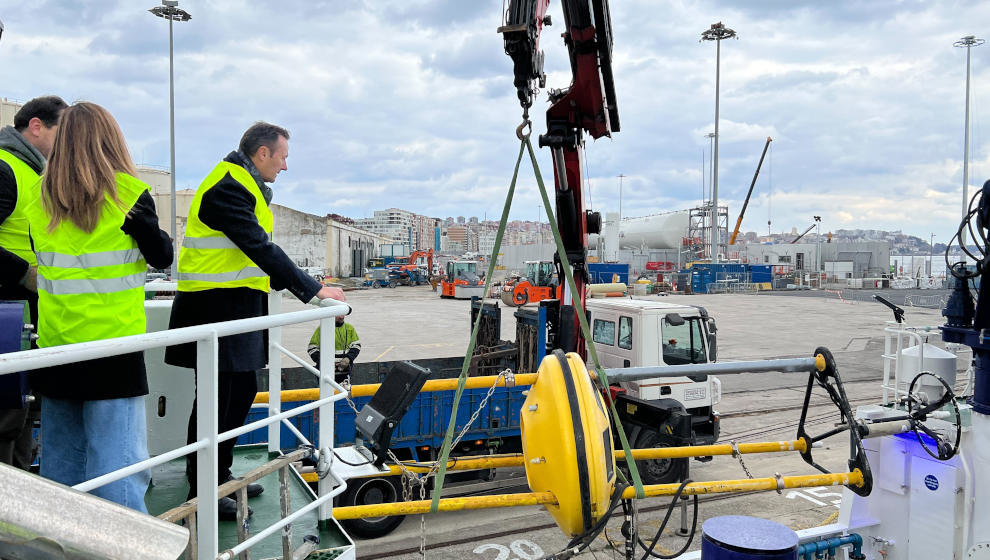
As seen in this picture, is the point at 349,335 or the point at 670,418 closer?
the point at 670,418

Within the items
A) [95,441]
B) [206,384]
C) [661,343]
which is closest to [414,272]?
[661,343]

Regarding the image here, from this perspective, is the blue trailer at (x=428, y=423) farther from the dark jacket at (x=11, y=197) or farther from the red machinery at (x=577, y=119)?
the dark jacket at (x=11, y=197)

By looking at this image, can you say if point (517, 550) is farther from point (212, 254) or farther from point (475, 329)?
point (212, 254)

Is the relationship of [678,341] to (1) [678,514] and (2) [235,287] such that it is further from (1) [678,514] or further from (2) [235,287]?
(2) [235,287]

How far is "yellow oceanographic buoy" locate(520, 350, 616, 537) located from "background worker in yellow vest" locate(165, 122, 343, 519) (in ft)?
3.85

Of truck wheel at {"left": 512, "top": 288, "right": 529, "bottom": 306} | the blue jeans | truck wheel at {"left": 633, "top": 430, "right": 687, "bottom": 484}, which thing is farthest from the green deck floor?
truck wheel at {"left": 512, "top": 288, "right": 529, "bottom": 306}

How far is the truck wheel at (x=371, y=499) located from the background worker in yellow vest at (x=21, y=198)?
169 inches

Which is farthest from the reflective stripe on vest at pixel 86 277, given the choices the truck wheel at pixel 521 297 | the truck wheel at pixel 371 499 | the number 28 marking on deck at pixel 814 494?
→ the truck wheel at pixel 521 297

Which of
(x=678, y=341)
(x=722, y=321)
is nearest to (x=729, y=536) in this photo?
(x=678, y=341)

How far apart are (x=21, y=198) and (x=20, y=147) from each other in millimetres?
265

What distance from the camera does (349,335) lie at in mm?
9461

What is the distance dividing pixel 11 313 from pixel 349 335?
742 centimetres

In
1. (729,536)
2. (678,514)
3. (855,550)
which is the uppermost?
(729,536)

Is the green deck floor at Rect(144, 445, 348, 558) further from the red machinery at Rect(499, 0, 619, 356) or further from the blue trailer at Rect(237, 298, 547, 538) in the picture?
the red machinery at Rect(499, 0, 619, 356)
